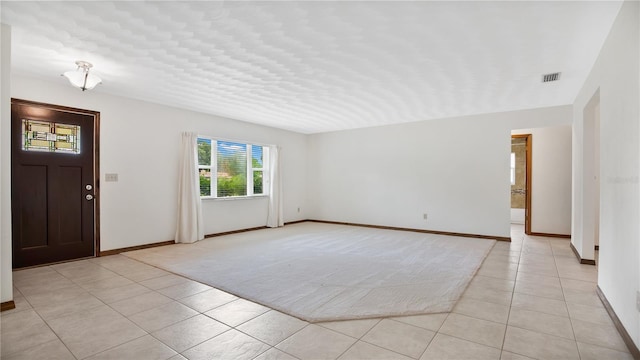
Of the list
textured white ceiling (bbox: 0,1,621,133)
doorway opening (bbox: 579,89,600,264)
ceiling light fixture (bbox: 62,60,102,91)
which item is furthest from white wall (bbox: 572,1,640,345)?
ceiling light fixture (bbox: 62,60,102,91)

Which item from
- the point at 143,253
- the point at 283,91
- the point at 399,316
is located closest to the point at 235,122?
the point at 283,91

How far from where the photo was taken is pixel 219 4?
2268 millimetres

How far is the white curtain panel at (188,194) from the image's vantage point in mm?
5348

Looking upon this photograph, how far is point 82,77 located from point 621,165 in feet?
17.2

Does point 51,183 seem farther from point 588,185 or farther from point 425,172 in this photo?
point 588,185

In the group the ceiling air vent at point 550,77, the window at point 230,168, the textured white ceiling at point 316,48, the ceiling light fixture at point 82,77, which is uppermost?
the textured white ceiling at point 316,48

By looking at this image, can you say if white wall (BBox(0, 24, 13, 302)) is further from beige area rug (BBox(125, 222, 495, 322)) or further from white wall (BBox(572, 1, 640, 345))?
white wall (BBox(572, 1, 640, 345))

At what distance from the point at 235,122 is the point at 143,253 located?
313cm

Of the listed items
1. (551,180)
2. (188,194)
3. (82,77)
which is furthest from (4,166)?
(551,180)

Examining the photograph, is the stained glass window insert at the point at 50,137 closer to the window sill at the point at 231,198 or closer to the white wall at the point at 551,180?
the window sill at the point at 231,198

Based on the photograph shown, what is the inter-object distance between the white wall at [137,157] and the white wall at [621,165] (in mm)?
5395

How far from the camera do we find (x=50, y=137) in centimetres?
404

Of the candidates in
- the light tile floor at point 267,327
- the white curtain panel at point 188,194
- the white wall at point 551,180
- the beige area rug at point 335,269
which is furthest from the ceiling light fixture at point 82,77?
the white wall at point 551,180

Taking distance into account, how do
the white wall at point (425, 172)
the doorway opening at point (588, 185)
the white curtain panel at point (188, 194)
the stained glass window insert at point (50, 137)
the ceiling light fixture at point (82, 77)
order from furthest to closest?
the white wall at point (425, 172) → the white curtain panel at point (188, 194) → the doorway opening at point (588, 185) → the stained glass window insert at point (50, 137) → the ceiling light fixture at point (82, 77)
